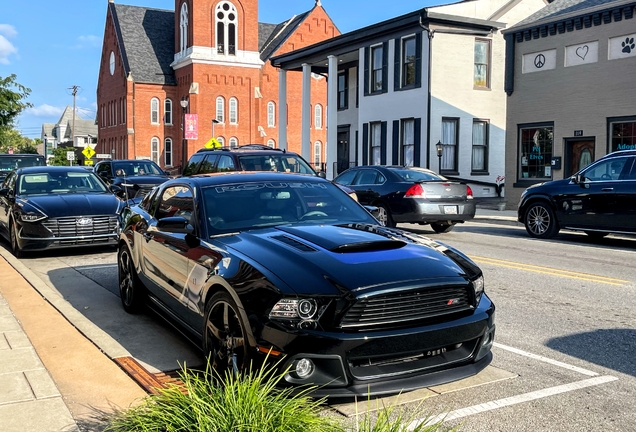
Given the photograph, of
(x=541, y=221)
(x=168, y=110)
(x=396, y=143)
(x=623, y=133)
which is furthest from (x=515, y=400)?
(x=168, y=110)

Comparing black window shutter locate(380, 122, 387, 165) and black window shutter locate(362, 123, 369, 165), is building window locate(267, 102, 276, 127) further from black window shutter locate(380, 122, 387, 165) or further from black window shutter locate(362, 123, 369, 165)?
black window shutter locate(380, 122, 387, 165)

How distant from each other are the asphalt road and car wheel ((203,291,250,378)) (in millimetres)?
785

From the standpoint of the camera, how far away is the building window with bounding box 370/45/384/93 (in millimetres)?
31625

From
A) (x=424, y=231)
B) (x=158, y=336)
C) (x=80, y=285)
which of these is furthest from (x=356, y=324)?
(x=424, y=231)

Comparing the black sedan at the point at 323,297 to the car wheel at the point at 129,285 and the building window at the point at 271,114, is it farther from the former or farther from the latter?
the building window at the point at 271,114

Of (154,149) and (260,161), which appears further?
(154,149)

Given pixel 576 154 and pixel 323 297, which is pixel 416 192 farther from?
pixel 323 297

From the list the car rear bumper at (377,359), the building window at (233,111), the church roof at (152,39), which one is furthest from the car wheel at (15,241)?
the church roof at (152,39)

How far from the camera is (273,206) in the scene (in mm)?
5754

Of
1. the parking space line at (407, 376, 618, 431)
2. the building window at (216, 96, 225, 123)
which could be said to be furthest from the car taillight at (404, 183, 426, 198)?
the building window at (216, 96, 225, 123)

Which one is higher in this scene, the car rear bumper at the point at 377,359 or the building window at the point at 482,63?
the building window at the point at 482,63

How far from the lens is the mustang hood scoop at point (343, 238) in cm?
470

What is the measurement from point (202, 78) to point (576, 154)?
44.2 meters

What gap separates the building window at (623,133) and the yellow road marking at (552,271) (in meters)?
11.9
